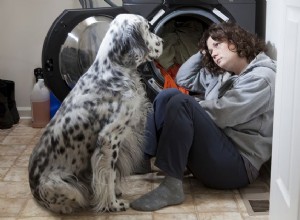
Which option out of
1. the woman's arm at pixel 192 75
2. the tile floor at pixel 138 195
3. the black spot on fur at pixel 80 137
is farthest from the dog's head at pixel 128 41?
the tile floor at pixel 138 195

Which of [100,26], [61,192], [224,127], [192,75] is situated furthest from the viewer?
[100,26]

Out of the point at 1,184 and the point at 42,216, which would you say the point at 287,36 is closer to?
the point at 42,216

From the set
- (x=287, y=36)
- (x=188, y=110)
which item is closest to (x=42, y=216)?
(x=188, y=110)

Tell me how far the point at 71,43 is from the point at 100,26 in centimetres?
22

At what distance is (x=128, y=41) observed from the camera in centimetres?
237

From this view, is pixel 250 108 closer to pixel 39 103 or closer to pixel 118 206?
pixel 118 206

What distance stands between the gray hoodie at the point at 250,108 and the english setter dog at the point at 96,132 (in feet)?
1.44

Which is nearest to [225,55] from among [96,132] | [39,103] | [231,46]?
[231,46]

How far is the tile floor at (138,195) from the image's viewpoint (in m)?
2.36

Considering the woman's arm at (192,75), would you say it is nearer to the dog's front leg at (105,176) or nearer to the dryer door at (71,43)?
the dryer door at (71,43)

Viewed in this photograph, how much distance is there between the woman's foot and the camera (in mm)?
2434

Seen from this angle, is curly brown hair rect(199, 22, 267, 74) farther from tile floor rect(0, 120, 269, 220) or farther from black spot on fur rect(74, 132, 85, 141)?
black spot on fur rect(74, 132, 85, 141)

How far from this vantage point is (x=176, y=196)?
8.11 feet

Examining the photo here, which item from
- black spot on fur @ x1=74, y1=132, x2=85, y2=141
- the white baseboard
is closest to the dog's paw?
black spot on fur @ x1=74, y1=132, x2=85, y2=141
